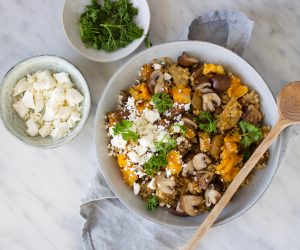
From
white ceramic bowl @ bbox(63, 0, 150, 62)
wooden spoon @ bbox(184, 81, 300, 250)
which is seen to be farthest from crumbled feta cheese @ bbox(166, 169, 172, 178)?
white ceramic bowl @ bbox(63, 0, 150, 62)

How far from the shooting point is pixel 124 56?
→ 216 cm

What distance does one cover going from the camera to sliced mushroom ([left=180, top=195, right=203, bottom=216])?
6.54 ft

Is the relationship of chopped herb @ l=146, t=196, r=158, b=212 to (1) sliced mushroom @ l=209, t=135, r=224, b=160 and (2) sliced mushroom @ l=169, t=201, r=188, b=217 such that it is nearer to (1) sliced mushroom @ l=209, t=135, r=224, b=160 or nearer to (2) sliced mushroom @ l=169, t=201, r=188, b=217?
(2) sliced mushroom @ l=169, t=201, r=188, b=217

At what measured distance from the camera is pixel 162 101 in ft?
6.50

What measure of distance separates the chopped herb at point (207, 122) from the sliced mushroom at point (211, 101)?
20 millimetres

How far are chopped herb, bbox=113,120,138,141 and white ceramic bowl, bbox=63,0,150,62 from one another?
0.32m

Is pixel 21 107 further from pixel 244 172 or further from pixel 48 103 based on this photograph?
pixel 244 172

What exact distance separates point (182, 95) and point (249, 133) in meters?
0.30

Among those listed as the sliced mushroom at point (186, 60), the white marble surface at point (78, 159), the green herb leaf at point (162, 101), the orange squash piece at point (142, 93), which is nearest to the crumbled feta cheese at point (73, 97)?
the white marble surface at point (78, 159)

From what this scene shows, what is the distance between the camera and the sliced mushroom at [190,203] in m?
1.99

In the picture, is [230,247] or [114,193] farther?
[230,247]

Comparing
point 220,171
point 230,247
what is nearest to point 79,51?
point 220,171

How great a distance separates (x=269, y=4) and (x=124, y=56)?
66cm

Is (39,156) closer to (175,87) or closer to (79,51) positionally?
(79,51)
